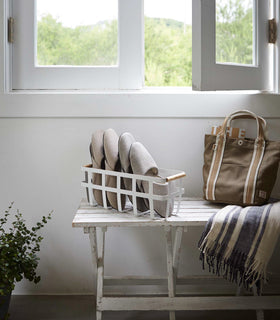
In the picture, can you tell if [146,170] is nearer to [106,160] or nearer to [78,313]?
[106,160]

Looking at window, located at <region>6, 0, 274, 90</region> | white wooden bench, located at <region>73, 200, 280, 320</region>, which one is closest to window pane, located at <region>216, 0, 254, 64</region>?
window, located at <region>6, 0, 274, 90</region>

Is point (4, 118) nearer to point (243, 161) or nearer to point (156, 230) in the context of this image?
point (156, 230)

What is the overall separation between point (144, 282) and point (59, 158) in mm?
745

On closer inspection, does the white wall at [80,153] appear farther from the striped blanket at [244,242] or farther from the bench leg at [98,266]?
the striped blanket at [244,242]

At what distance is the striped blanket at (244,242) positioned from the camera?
188 centimetres

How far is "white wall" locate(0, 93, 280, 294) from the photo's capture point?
2.44 meters

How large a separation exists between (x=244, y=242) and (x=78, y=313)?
0.91m

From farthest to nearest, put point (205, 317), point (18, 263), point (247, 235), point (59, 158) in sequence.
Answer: point (59, 158)
point (205, 317)
point (18, 263)
point (247, 235)

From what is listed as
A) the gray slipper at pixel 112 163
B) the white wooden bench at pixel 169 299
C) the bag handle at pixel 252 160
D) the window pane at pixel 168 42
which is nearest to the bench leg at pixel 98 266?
the white wooden bench at pixel 169 299

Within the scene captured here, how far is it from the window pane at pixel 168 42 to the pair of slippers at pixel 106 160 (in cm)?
58

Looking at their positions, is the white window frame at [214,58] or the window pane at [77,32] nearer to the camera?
the white window frame at [214,58]

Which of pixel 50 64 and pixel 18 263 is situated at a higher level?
pixel 50 64

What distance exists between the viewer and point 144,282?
7.88ft

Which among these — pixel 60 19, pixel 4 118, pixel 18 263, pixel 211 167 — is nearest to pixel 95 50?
pixel 60 19
